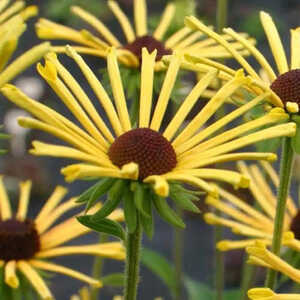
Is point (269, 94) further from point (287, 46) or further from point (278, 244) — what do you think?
point (287, 46)

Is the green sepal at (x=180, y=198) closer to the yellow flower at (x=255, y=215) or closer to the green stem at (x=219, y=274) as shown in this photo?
the yellow flower at (x=255, y=215)

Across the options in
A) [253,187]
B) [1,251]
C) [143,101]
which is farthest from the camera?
[253,187]

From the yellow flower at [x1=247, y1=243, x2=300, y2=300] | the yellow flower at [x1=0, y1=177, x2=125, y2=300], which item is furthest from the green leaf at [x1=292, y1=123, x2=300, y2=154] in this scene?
the yellow flower at [x1=0, y1=177, x2=125, y2=300]

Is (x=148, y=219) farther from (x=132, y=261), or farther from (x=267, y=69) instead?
(x=267, y=69)

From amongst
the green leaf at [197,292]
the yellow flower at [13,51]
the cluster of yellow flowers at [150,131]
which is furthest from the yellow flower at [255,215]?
the yellow flower at [13,51]

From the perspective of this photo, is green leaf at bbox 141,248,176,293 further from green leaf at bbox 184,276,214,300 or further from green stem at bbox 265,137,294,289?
green stem at bbox 265,137,294,289

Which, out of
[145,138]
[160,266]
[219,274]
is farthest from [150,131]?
[160,266]

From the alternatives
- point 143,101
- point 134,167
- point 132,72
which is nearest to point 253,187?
point 132,72
